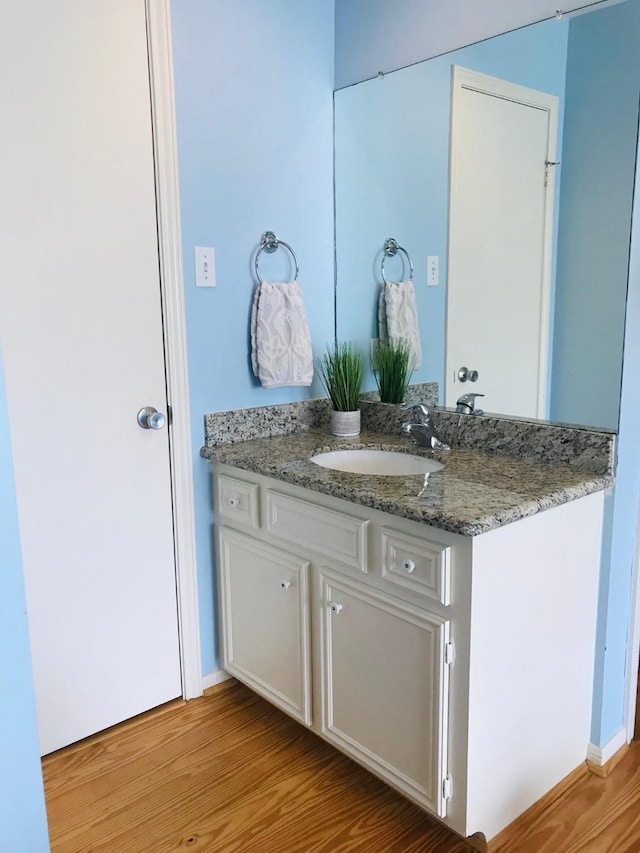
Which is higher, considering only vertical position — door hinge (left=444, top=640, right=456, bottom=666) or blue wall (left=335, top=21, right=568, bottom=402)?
blue wall (left=335, top=21, right=568, bottom=402)

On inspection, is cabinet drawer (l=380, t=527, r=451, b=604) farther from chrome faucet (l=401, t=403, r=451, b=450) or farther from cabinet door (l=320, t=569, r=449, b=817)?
chrome faucet (l=401, t=403, r=451, b=450)

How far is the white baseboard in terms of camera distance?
218cm

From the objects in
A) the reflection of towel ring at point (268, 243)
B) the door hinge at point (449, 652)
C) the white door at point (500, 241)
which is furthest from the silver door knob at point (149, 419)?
the door hinge at point (449, 652)

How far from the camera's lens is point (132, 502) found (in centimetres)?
195

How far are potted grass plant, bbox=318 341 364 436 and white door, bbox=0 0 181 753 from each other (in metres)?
0.54

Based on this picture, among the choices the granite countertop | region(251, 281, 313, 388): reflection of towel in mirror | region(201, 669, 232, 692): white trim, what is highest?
region(251, 281, 313, 388): reflection of towel in mirror

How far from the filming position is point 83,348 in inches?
70.6

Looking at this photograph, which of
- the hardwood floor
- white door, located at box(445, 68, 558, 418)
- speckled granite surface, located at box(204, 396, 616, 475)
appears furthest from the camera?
white door, located at box(445, 68, 558, 418)

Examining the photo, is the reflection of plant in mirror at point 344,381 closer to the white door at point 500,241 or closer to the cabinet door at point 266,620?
the white door at point 500,241

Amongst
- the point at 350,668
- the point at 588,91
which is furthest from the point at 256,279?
the point at 350,668

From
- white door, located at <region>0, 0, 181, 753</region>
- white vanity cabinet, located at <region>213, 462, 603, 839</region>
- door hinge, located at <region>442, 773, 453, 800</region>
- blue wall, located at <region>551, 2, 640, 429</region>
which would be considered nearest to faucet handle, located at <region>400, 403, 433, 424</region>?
blue wall, located at <region>551, 2, 640, 429</region>

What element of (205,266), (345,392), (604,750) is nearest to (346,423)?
(345,392)

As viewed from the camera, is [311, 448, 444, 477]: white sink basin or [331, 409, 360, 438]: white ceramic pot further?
[331, 409, 360, 438]: white ceramic pot

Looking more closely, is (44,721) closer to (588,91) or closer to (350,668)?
(350,668)
